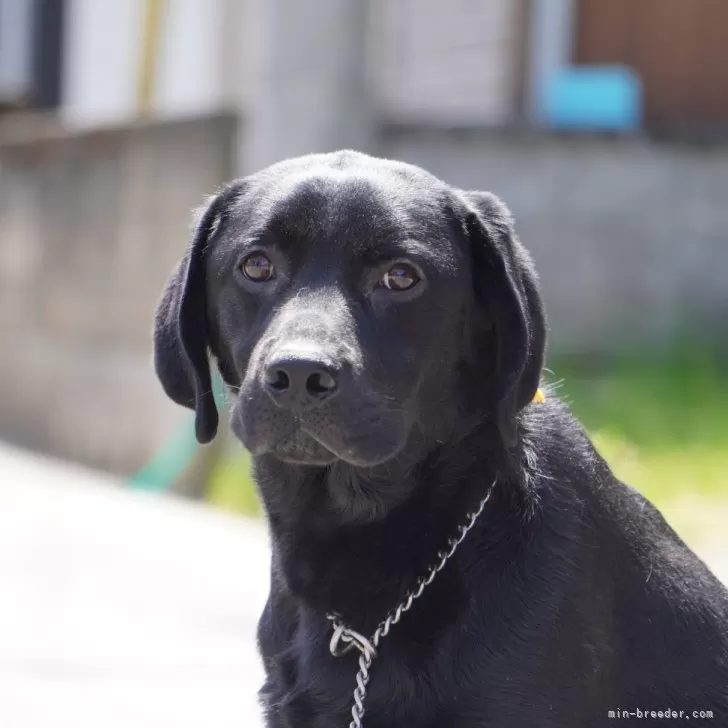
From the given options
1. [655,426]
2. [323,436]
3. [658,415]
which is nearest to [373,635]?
[323,436]

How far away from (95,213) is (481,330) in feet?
18.8

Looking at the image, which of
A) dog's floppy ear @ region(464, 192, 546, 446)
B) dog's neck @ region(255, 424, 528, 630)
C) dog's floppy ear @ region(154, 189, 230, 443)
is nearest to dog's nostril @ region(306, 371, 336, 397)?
dog's neck @ region(255, 424, 528, 630)

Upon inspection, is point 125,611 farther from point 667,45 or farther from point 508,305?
point 667,45

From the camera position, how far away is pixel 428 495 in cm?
270

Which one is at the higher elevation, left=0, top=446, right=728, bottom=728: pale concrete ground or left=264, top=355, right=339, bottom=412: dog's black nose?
left=264, top=355, right=339, bottom=412: dog's black nose

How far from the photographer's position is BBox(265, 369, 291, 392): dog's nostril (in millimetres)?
2424

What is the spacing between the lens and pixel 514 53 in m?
8.86

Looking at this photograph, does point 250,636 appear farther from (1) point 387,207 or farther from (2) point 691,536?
(1) point 387,207

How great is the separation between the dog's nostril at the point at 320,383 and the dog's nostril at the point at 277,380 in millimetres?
44

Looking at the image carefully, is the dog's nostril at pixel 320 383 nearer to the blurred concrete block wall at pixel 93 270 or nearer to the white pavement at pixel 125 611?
the white pavement at pixel 125 611

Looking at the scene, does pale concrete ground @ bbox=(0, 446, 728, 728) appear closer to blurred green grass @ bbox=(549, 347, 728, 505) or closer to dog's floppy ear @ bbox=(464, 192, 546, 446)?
blurred green grass @ bbox=(549, 347, 728, 505)

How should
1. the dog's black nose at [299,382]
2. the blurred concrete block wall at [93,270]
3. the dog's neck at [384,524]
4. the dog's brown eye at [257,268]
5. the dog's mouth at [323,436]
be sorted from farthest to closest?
the blurred concrete block wall at [93,270] → the dog's brown eye at [257,268] → the dog's neck at [384,524] → the dog's mouth at [323,436] → the dog's black nose at [299,382]

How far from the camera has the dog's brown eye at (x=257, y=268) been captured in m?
2.75

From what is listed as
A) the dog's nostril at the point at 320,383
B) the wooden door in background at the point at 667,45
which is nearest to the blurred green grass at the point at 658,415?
the wooden door in background at the point at 667,45
